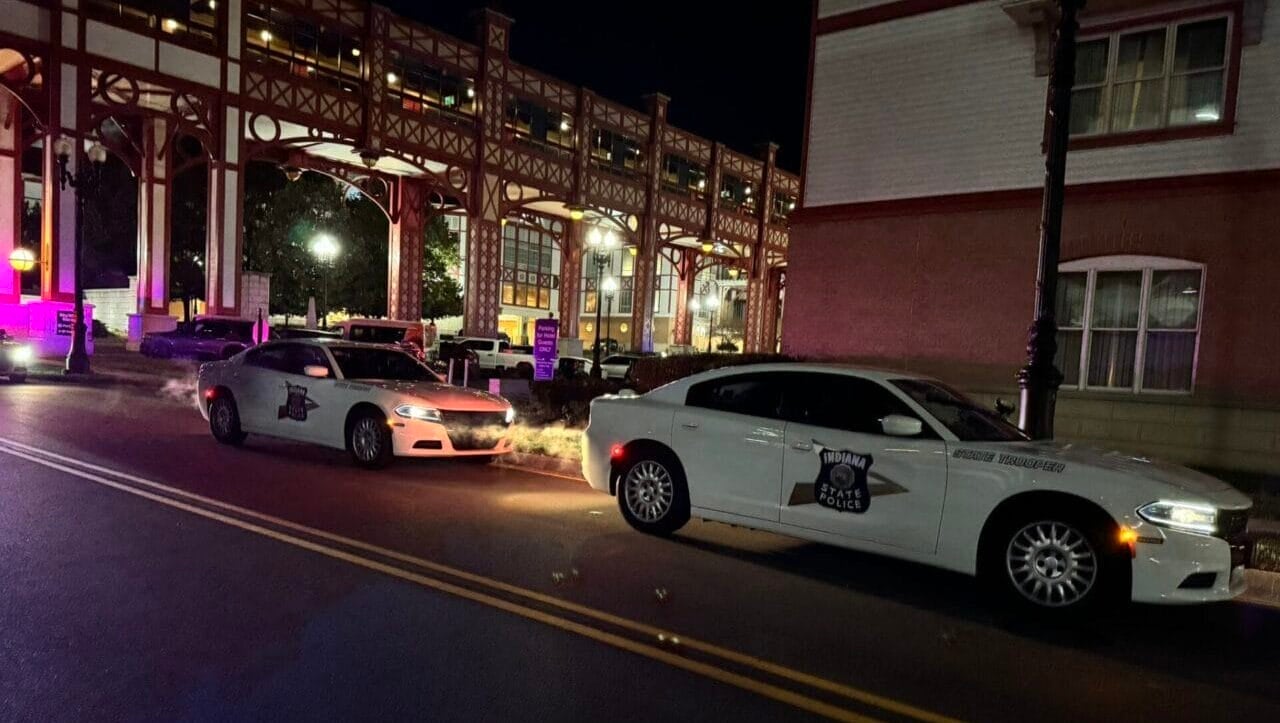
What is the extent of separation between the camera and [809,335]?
15.2 m

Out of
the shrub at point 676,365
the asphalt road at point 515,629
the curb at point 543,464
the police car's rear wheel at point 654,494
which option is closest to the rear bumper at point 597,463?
the police car's rear wheel at point 654,494

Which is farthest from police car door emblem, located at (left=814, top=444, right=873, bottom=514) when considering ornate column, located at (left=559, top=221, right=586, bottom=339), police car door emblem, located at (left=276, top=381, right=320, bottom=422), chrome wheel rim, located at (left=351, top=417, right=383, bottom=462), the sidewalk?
ornate column, located at (left=559, top=221, right=586, bottom=339)

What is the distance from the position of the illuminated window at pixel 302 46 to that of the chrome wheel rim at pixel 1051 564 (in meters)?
31.7

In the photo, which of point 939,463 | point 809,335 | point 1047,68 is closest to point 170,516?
point 939,463

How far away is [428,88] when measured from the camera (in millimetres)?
34594

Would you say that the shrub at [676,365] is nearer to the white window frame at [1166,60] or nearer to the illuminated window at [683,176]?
the white window frame at [1166,60]

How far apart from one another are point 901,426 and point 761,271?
4815 centimetres

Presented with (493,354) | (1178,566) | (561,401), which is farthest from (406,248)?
(1178,566)

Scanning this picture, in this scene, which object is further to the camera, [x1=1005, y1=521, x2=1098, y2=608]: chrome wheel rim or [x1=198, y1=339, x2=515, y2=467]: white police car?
[x1=198, y1=339, x2=515, y2=467]: white police car

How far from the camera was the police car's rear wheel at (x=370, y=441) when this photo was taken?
939 cm

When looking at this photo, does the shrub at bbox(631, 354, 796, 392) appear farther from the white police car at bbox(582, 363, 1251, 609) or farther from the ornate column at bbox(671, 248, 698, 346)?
the ornate column at bbox(671, 248, 698, 346)

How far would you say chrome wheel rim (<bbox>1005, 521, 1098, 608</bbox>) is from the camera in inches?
204

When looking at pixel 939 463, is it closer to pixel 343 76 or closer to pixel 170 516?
pixel 170 516

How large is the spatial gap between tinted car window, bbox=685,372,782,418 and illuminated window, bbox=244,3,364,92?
29150mm
